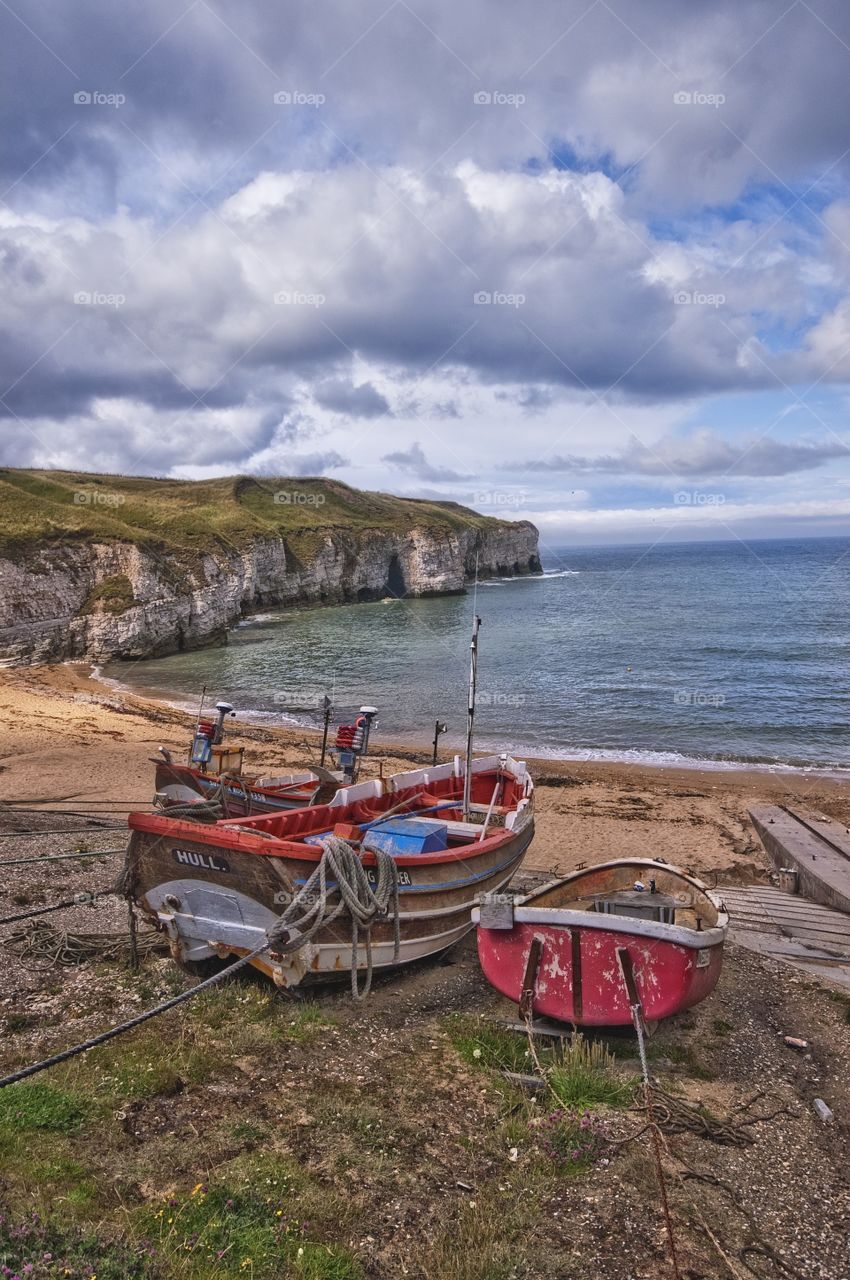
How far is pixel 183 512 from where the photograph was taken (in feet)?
269

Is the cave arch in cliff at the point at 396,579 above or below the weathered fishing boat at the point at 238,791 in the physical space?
above

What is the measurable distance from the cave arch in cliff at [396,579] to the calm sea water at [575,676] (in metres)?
20.9

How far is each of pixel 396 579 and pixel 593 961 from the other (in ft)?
326

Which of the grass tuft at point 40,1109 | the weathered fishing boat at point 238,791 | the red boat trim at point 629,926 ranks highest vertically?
the red boat trim at point 629,926

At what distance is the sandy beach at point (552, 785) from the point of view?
60.1ft

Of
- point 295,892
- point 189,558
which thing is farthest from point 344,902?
point 189,558

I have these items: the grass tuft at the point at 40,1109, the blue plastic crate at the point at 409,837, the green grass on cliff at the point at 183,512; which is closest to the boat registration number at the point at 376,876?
the blue plastic crate at the point at 409,837

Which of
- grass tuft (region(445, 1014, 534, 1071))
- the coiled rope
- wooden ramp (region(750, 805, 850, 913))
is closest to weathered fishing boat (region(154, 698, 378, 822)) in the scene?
the coiled rope

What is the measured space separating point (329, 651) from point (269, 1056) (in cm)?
4746

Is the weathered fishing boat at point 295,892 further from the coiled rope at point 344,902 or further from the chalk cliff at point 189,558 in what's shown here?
the chalk cliff at point 189,558

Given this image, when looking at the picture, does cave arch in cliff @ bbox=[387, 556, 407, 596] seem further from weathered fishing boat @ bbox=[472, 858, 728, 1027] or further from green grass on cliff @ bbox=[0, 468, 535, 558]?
weathered fishing boat @ bbox=[472, 858, 728, 1027]

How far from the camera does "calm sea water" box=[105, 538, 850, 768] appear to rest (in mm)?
31047

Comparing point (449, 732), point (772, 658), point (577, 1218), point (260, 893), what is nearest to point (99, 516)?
point (449, 732)

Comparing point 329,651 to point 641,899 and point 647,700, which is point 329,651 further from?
point 641,899
